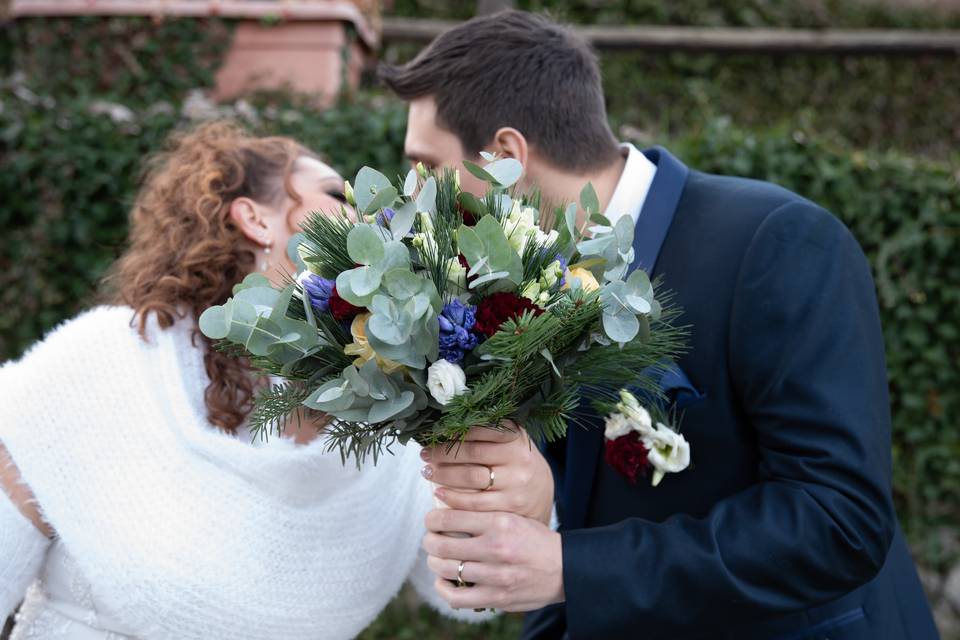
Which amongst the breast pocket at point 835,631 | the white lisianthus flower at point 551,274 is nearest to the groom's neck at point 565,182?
the white lisianthus flower at point 551,274

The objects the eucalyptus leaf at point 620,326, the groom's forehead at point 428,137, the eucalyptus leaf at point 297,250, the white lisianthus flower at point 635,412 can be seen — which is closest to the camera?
the eucalyptus leaf at point 620,326

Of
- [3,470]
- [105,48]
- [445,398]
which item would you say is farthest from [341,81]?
[445,398]

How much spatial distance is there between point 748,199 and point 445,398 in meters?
1.00

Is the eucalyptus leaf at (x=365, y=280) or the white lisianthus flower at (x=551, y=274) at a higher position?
the eucalyptus leaf at (x=365, y=280)

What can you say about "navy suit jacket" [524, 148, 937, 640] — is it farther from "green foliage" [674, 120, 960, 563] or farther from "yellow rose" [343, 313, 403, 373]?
"green foliage" [674, 120, 960, 563]

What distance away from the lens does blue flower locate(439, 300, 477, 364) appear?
1.55 metres

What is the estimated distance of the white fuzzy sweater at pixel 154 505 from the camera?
6.95ft

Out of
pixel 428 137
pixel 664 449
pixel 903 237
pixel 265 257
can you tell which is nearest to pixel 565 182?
pixel 428 137

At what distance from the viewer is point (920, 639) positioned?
7.02 feet

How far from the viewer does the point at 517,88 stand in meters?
2.45

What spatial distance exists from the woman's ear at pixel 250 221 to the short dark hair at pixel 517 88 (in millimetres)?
549

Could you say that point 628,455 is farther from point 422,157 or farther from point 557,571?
point 422,157

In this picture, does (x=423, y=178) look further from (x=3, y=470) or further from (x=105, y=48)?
(x=105, y=48)

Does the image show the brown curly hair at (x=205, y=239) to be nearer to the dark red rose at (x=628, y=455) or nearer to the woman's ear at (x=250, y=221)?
the woman's ear at (x=250, y=221)
